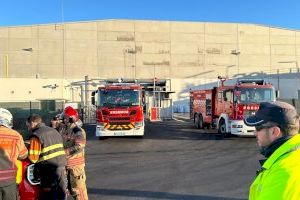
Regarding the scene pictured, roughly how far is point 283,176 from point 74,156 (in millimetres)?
5385

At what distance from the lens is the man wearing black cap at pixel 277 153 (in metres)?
1.68

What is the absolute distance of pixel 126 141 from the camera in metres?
20.4

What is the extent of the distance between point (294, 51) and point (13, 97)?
36.9 metres

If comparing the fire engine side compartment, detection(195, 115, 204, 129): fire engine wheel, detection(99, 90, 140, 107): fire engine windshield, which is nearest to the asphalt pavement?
detection(99, 90, 140, 107): fire engine windshield

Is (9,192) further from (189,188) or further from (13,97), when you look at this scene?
(13,97)

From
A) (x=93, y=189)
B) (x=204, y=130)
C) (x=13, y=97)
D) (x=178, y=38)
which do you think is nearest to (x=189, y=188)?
(x=93, y=189)

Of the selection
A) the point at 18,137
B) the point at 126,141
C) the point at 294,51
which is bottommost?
the point at 126,141

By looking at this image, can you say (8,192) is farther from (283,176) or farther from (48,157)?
(283,176)

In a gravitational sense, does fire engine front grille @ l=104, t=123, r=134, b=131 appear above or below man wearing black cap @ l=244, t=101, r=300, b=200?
below

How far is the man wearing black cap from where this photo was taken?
168 centimetres

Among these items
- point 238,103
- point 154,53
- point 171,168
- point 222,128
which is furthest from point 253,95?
point 154,53

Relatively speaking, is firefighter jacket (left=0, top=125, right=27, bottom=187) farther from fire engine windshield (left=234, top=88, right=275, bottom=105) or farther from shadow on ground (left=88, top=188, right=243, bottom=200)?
fire engine windshield (left=234, top=88, right=275, bottom=105)

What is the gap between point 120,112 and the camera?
20.2m

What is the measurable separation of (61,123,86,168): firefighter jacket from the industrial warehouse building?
4011 cm
